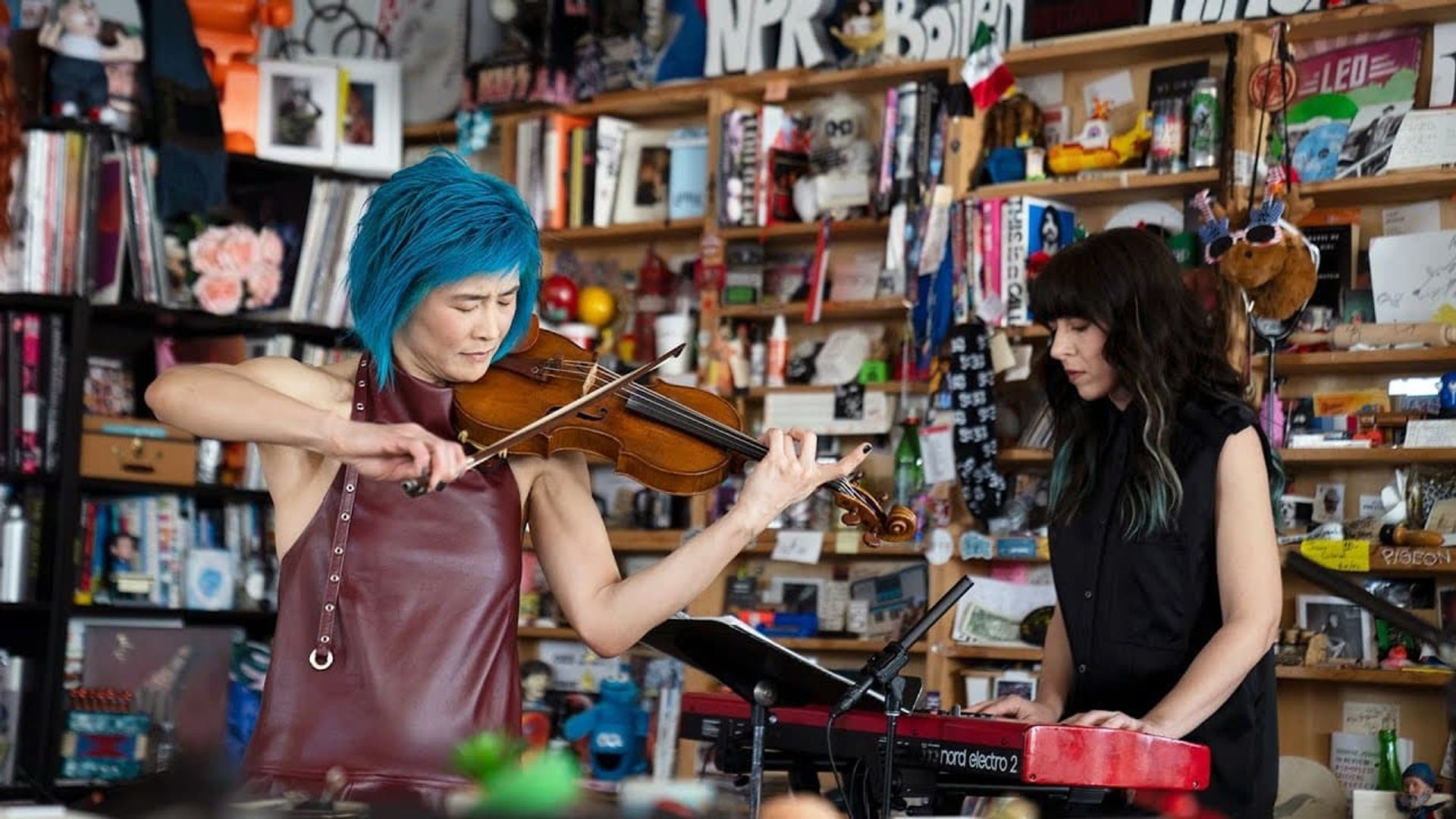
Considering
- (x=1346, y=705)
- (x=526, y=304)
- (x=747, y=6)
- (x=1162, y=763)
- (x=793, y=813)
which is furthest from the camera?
(x=747, y=6)

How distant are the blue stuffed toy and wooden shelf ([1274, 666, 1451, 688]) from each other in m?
1.90

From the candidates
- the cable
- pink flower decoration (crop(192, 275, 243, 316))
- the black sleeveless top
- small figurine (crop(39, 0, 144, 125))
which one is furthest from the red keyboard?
small figurine (crop(39, 0, 144, 125))

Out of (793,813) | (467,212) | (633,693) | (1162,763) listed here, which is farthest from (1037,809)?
(633,693)

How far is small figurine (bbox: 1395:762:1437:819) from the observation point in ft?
12.3

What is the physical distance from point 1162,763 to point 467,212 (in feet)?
4.01

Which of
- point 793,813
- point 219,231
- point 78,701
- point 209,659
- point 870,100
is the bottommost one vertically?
point 78,701

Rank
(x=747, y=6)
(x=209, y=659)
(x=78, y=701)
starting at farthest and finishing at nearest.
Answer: (x=747, y=6), (x=78, y=701), (x=209, y=659)

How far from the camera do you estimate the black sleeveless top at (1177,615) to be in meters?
2.73

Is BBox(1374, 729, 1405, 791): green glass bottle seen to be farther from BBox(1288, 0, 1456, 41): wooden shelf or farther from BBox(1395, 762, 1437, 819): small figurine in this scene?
BBox(1288, 0, 1456, 41): wooden shelf

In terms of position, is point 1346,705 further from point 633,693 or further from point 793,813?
point 793,813

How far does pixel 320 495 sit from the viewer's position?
6.55 feet

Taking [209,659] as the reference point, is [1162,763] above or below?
below

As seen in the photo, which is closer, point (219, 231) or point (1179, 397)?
point (1179, 397)

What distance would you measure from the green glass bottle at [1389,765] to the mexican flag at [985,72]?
74.2 inches
